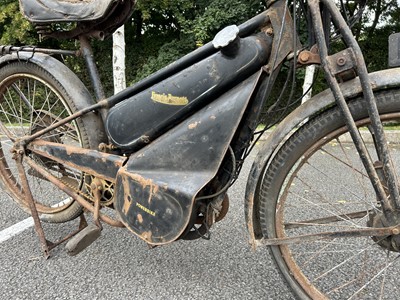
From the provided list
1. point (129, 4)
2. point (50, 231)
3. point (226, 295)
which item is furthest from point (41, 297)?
point (129, 4)

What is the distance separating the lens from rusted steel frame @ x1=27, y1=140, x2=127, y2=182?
5.99 ft

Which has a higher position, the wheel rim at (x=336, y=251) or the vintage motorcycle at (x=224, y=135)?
the vintage motorcycle at (x=224, y=135)

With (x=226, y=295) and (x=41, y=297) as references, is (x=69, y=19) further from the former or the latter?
(x=226, y=295)

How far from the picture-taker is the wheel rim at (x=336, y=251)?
1562 millimetres

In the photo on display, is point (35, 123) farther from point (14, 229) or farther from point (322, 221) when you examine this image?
point (322, 221)

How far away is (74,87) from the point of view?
2.03 meters

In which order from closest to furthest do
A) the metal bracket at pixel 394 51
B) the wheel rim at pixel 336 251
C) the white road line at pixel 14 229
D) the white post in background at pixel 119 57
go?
the metal bracket at pixel 394 51, the wheel rim at pixel 336 251, the white road line at pixel 14 229, the white post in background at pixel 119 57

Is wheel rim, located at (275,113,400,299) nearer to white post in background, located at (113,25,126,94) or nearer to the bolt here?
the bolt

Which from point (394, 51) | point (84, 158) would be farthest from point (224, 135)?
point (84, 158)

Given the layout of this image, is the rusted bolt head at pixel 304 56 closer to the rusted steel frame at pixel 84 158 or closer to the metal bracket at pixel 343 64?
the metal bracket at pixel 343 64

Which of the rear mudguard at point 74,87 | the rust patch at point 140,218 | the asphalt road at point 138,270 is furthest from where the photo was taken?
the rear mudguard at point 74,87

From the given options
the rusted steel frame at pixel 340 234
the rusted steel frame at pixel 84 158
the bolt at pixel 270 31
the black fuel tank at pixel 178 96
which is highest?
the bolt at pixel 270 31

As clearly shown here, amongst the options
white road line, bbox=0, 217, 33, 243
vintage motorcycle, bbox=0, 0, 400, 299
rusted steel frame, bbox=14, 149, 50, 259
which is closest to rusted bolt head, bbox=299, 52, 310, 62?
vintage motorcycle, bbox=0, 0, 400, 299

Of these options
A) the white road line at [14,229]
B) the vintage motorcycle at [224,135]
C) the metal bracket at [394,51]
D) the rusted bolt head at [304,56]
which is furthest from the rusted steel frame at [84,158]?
the metal bracket at [394,51]
